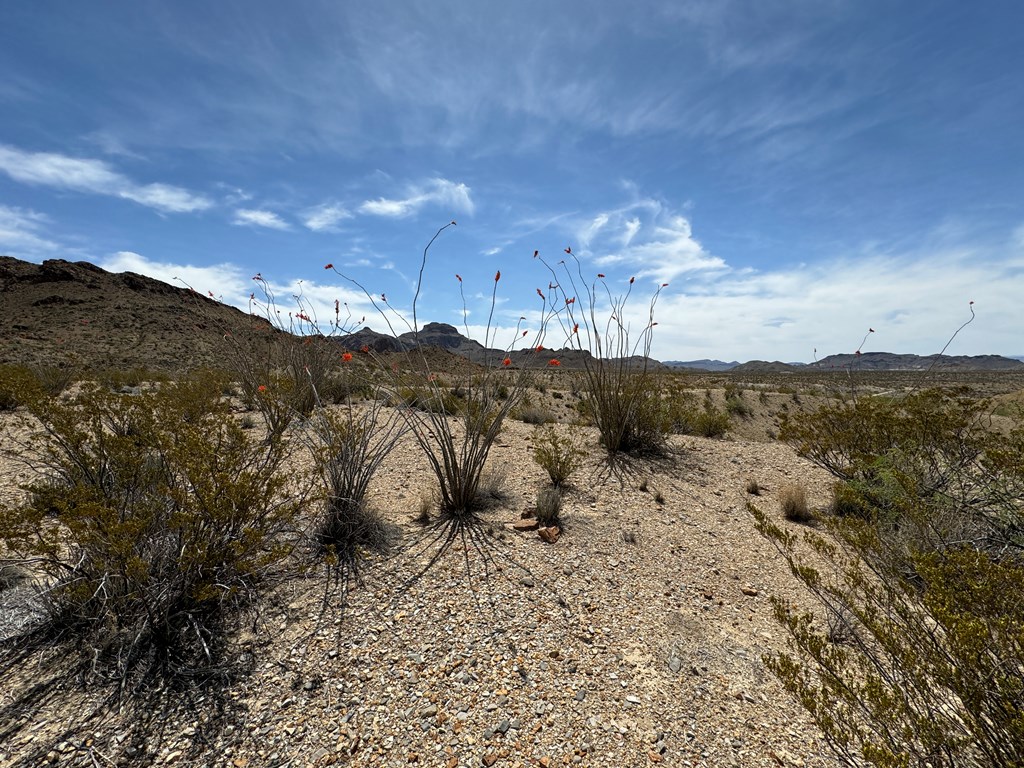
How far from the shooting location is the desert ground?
2.12m

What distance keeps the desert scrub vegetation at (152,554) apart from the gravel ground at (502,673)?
21 cm

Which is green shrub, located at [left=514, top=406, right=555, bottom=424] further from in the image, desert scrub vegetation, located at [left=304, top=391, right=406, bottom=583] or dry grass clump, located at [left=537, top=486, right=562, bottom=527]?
desert scrub vegetation, located at [left=304, top=391, right=406, bottom=583]

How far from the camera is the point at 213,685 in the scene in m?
2.36

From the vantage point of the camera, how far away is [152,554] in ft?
8.48

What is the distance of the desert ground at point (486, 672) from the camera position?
2115 mm

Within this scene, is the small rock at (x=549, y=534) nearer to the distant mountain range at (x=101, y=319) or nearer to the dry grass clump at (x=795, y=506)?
the dry grass clump at (x=795, y=506)

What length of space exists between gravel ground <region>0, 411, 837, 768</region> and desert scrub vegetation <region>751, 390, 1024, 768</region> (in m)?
0.43

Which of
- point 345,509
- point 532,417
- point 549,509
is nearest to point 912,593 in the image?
point 549,509

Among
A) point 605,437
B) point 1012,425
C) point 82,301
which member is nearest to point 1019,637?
point 605,437

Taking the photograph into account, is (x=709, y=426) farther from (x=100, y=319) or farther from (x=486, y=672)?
(x=100, y=319)

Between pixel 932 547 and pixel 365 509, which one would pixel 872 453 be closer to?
pixel 932 547

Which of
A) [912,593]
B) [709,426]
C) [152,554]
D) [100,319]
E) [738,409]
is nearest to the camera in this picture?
[912,593]

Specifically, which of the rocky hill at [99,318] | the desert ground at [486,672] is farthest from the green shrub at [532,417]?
the rocky hill at [99,318]

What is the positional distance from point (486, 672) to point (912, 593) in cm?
215
